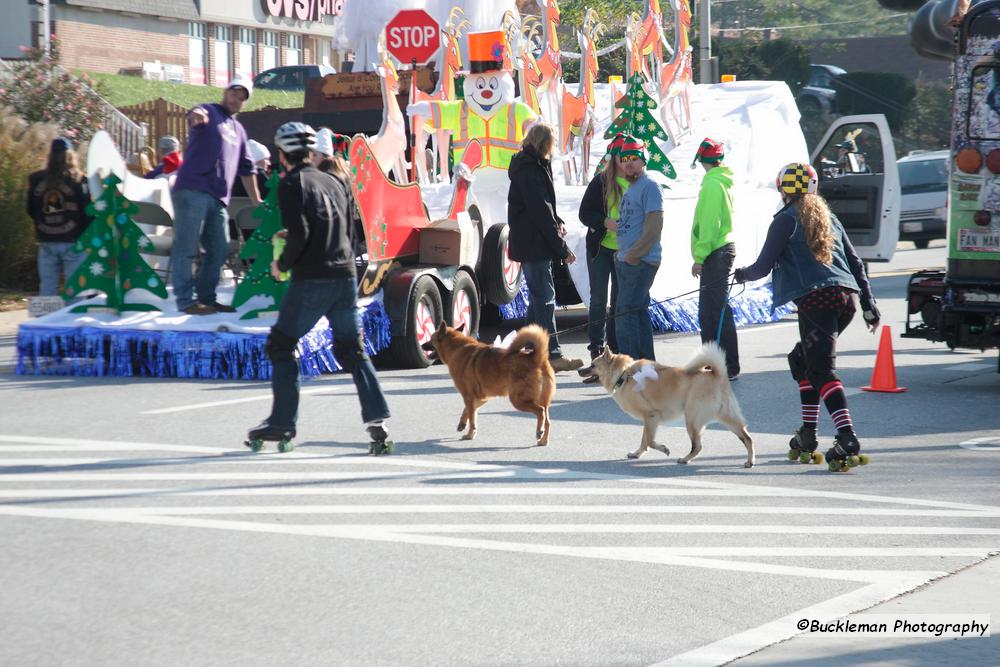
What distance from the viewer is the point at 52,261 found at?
43.3ft

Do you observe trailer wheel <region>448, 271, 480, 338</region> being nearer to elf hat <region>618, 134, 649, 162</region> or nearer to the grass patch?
elf hat <region>618, 134, 649, 162</region>

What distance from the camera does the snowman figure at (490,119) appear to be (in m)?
14.5

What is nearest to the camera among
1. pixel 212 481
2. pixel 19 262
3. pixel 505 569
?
pixel 505 569

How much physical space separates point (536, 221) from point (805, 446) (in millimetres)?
3775

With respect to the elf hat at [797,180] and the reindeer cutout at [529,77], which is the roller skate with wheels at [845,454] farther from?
the reindeer cutout at [529,77]

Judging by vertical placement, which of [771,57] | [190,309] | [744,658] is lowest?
[744,658]

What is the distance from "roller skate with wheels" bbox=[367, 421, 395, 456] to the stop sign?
13539 millimetres

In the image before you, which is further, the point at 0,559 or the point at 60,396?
the point at 60,396

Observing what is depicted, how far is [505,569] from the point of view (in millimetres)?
5855

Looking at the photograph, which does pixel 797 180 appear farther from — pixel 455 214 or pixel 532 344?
pixel 455 214

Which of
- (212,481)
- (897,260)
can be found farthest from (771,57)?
(212,481)

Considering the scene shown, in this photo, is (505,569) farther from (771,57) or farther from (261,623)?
(771,57)

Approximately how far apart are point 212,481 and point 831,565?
3.33 m

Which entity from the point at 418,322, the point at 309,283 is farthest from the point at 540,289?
the point at 309,283
